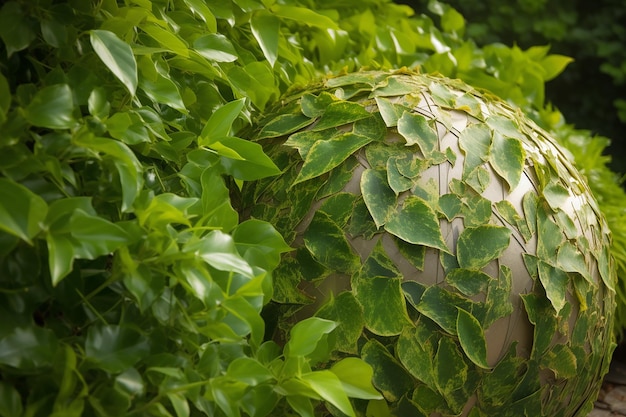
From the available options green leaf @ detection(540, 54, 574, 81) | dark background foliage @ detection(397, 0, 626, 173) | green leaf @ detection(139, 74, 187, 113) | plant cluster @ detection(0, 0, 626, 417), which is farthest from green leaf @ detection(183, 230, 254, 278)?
→ dark background foliage @ detection(397, 0, 626, 173)

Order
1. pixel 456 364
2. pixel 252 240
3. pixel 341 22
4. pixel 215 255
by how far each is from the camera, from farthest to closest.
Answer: pixel 341 22, pixel 456 364, pixel 252 240, pixel 215 255

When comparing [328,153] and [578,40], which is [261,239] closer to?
[328,153]

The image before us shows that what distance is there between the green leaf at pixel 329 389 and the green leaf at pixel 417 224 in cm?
24

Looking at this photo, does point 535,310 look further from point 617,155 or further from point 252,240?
point 617,155

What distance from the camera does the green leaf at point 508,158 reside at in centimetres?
98

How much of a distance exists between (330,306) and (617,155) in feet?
9.93

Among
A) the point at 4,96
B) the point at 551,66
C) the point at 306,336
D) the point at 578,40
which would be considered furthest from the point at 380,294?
the point at 578,40

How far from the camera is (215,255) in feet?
2.10

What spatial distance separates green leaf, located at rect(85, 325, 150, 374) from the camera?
0.63 m

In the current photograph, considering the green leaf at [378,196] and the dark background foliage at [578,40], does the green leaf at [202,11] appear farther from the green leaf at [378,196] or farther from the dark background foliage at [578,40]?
the dark background foliage at [578,40]

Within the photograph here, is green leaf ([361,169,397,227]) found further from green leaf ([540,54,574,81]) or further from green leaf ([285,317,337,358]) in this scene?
green leaf ([540,54,574,81])

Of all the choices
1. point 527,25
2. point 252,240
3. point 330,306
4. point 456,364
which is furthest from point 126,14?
point 527,25

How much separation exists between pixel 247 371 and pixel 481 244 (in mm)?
378

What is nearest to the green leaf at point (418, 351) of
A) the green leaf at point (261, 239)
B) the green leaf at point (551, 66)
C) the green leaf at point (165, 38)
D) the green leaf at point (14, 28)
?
the green leaf at point (261, 239)
